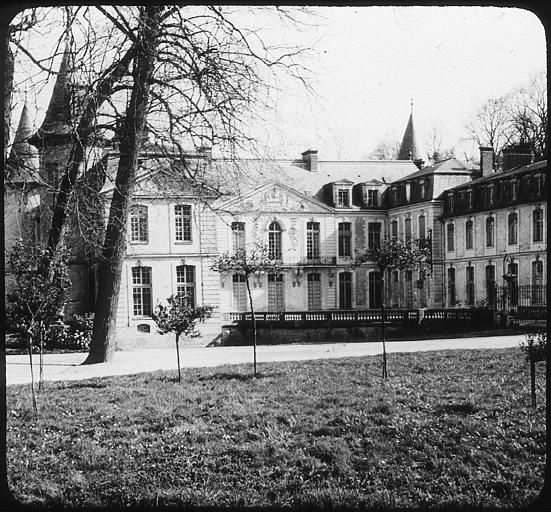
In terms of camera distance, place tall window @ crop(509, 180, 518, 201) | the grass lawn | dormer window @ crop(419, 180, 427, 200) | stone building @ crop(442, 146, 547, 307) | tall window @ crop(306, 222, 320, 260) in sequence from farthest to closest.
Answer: dormer window @ crop(419, 180, 427, 200)
tall window @ crop(306, 222, 320, 260)
tall window @ crop(509, 180, 518, 201)
stone building @ crop(442, 146, 547, 307)
the grass lawn

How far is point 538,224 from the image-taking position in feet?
15.2

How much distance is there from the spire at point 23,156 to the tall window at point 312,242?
7.64 ft

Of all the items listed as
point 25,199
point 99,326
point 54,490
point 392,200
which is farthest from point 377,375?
point 25,199

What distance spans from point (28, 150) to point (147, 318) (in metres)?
1.70

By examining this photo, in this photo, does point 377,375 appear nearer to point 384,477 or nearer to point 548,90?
point 384,477

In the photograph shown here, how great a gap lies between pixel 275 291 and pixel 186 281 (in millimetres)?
790

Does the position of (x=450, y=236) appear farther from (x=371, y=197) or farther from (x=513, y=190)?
(x=371, y=197)

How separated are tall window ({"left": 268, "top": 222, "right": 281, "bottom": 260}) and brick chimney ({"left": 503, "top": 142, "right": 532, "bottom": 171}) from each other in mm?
2035

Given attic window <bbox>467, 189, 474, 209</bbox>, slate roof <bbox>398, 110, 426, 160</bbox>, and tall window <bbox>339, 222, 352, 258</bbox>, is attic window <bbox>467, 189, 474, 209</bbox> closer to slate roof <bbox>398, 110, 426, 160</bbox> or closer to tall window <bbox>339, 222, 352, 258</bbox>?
slate roof <bbox>398, 110, 426, 160</bbox>

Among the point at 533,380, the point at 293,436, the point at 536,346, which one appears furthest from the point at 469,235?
the point at 293,436

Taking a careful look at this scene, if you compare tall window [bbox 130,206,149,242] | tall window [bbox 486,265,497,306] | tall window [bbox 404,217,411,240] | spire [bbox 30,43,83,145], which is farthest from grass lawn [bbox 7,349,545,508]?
spire [bbox 30,43,83,145]

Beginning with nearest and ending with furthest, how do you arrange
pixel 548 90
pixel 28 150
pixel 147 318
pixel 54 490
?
pixel 548 90, pixel 54 490, pixel 28 150, pixel 147 318

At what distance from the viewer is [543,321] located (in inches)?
184

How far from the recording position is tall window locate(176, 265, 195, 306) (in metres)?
5.01
